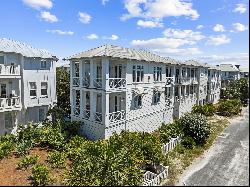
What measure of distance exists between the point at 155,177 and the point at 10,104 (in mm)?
16957

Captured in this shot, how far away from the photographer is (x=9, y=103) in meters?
25.8

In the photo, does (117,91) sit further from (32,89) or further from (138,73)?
(32,89)

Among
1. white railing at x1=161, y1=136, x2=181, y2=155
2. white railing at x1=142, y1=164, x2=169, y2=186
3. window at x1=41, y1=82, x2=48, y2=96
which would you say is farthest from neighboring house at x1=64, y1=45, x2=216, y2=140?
white railing at x1=142, y1=164, x2=169, y2=186

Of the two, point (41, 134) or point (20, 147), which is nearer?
point (20, 147)

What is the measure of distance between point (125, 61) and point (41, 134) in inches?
408

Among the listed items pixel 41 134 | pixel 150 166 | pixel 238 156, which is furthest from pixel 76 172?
pixel 238 156

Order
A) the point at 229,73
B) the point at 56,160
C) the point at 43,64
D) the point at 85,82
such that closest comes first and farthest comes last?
the point at 56,160, the point at 85,82, the point at 43,64, the point at 229,73

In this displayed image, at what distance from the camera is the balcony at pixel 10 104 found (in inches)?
981

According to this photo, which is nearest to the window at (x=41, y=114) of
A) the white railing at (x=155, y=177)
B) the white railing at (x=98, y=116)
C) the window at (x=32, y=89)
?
the window at (x=32, y=89)

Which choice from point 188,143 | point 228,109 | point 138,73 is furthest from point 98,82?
point 228,109

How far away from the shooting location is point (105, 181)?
583 inches

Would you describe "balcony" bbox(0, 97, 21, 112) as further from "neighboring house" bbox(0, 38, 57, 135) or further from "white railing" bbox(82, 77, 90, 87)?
"white railing" bbox(82, 77, 90, 87)

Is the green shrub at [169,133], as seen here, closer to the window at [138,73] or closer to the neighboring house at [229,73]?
the window at [138,73]

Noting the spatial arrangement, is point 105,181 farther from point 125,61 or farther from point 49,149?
point 125,61
